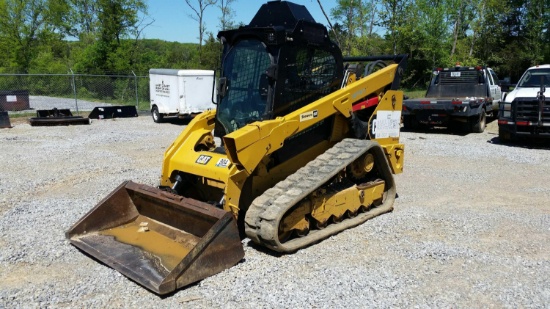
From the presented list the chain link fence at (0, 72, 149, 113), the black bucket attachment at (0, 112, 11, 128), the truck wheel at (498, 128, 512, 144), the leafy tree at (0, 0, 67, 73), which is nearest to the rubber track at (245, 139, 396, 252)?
the truck wheel at (498, 128, 512, 144)

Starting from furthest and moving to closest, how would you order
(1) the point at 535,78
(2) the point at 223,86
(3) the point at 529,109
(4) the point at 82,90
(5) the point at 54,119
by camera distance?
(4) the point at 82,90 → (5) the point at 54,119 → (1) the point at 535,78 → (3) the point at 529,109 → (2) the point at 223,86

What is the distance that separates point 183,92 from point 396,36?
63.5ft

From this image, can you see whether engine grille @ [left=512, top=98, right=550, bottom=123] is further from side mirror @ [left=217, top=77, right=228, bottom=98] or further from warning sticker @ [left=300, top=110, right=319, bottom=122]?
side mirror @ [left=217, top=77, right=228, bottom=98]

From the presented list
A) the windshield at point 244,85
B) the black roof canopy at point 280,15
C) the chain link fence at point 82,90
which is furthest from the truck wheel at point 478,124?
the chain link fence at point 82,90

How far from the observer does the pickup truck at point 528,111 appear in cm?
1136

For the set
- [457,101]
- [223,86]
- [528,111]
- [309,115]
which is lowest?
[528,111]

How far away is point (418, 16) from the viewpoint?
103 ft

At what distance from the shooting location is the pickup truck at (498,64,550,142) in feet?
37.3

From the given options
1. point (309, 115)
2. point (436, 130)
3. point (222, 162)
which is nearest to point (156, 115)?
point (436, 130)

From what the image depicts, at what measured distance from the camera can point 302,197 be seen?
480 centimetres

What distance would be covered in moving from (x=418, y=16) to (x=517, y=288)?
30.1 meters

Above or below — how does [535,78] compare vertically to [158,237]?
above

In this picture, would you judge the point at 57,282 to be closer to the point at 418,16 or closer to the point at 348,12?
the point at 418,16

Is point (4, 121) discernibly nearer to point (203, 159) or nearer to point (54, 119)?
point (54, 119)
